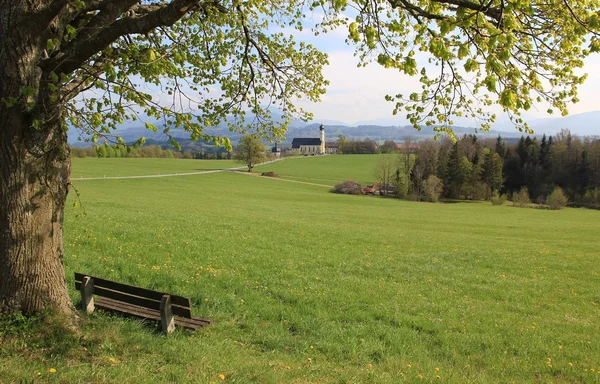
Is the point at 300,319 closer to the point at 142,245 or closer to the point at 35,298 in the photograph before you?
the point at 35,298

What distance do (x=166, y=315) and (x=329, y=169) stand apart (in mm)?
107151

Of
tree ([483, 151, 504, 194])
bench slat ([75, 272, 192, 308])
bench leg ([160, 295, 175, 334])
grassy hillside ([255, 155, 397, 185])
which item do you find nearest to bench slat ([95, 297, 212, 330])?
bench leg ([160, 295, 175, 334])

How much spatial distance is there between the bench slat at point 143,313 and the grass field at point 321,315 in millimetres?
220

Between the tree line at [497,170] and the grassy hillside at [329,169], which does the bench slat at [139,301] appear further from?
the grassy hillside at [329,169]

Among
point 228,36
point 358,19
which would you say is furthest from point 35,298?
point 228,36

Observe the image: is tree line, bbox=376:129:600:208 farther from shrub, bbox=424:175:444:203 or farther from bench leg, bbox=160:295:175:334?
bench leg, bbox=160:295:175:334

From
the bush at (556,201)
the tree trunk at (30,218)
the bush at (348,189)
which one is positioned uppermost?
the tree trunk at (30,218)

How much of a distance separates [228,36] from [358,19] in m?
4.91

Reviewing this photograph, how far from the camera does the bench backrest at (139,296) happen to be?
6.64 m

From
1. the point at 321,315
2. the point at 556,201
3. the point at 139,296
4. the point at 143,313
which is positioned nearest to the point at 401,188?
the point at 556,201

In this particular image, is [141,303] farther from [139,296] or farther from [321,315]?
[321,315]

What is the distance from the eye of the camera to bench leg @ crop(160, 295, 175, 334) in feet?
21.5

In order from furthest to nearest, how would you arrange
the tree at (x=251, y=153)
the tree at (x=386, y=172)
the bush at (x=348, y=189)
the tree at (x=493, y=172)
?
the tree at (x=251, y=153)
the tree at (x=493, y=172)
the tree at (x=386, y=172)
the bush at (x=348, y=189)

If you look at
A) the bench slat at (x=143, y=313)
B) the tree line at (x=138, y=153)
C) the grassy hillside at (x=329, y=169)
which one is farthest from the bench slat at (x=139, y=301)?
the grassy hillside at (x=329, y=169)
